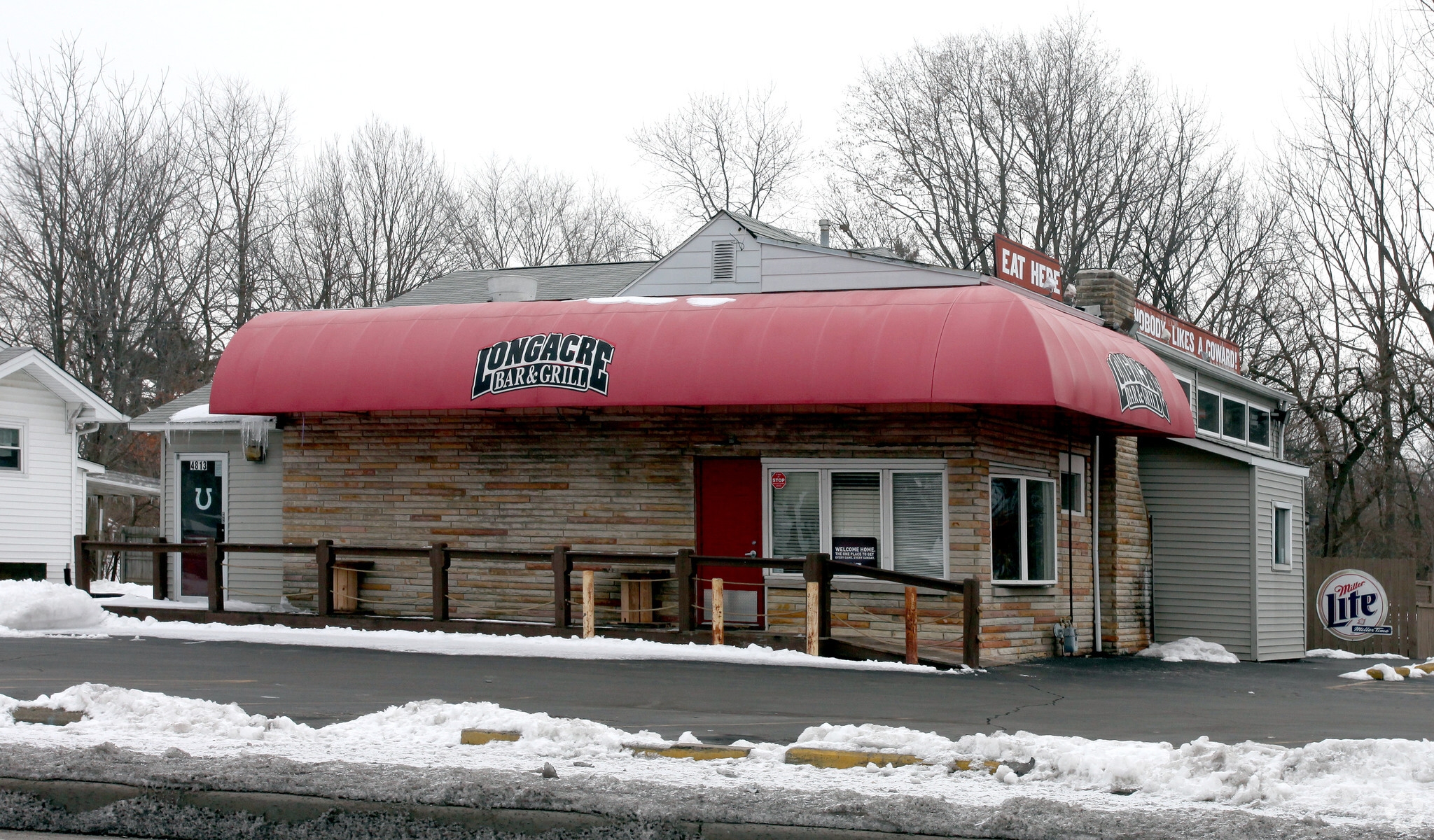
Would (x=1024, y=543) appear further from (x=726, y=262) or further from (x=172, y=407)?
(x=172, y=407)

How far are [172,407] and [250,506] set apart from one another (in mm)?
2736

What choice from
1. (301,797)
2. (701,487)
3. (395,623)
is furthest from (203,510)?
(301,797)

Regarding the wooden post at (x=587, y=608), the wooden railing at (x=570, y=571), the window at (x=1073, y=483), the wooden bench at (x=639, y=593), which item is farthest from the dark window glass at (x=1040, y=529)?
the wooden post at (x=587, y=608)

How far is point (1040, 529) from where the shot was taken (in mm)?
18328

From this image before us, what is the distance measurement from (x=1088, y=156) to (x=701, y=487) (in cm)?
2648

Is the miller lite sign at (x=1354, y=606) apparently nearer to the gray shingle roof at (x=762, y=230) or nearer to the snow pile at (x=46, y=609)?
the gray shingle roof at (x=762, y=230)

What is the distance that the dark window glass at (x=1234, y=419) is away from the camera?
2480 centimetres

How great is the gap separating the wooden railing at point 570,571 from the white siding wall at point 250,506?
148 cm

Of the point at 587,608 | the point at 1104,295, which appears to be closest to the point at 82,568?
the point at 587,608

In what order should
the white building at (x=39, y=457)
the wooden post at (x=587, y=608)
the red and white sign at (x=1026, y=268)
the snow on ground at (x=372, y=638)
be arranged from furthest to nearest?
the white building at (x=39, y=457), the red and white sign at (x=1026, y=268), the wooden post at (x=587, y=608), the snow on ground at (x=372, y=638)

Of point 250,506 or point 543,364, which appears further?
point 250,506

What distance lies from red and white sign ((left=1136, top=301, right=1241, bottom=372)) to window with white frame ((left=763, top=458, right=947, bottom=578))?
713 centimetres

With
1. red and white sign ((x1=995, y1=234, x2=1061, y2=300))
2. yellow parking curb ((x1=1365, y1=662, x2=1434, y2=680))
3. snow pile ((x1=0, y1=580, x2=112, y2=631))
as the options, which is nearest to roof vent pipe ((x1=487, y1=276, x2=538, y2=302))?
red and white sign ((x1=995, y1=234, x2=1061, y2=300))

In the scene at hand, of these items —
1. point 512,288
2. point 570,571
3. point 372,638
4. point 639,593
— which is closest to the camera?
point 372,638
